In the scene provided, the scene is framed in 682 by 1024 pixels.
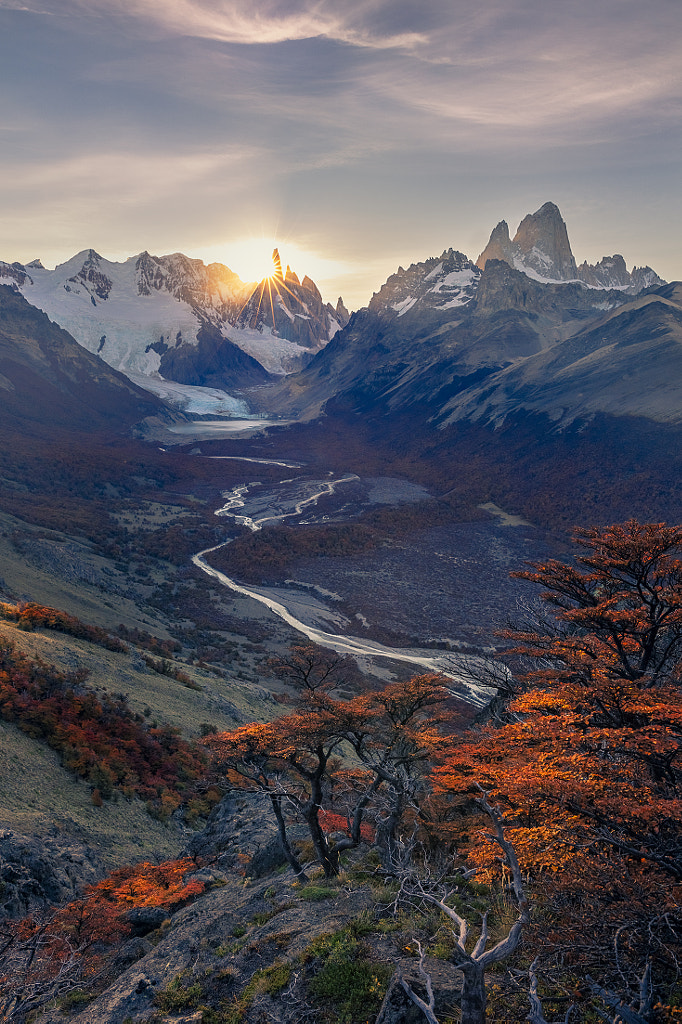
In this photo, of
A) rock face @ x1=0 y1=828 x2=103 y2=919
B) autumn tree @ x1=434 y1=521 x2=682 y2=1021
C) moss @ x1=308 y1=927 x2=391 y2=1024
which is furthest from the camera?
rock face @ x1=0 y1=828 x2=103 y2=919

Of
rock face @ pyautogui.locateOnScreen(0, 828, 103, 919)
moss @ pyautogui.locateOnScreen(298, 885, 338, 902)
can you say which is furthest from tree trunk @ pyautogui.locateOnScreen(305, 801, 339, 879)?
rock face @ pyautogui.locateOnScreen(0, 828, 103, 919)

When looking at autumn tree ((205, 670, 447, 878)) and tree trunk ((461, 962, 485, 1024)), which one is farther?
autumn tree ((205, 670, 447, 878))

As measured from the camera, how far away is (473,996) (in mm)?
7066

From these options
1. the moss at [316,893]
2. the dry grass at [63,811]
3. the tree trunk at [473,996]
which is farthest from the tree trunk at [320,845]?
the dry grass at [63,811]

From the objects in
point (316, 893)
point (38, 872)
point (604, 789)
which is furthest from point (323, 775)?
point (604, 789)

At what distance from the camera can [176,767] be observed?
27.8 metres

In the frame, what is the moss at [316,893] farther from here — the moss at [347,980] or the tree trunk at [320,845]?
the moss at [347,980]

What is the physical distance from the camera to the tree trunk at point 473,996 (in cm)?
704

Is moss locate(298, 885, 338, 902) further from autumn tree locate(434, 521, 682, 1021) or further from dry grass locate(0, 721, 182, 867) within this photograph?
dry grass locate(0, 721, 182, 867)

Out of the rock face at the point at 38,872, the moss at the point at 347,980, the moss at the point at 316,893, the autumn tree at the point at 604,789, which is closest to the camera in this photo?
the autumn tree at the point at 604,789

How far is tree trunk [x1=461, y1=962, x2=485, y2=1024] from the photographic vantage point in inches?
277

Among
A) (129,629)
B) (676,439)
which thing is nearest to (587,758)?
(129,629)

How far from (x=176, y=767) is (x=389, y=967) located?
20.7 meters

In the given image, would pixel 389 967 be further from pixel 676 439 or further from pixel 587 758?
pixel 676 439
